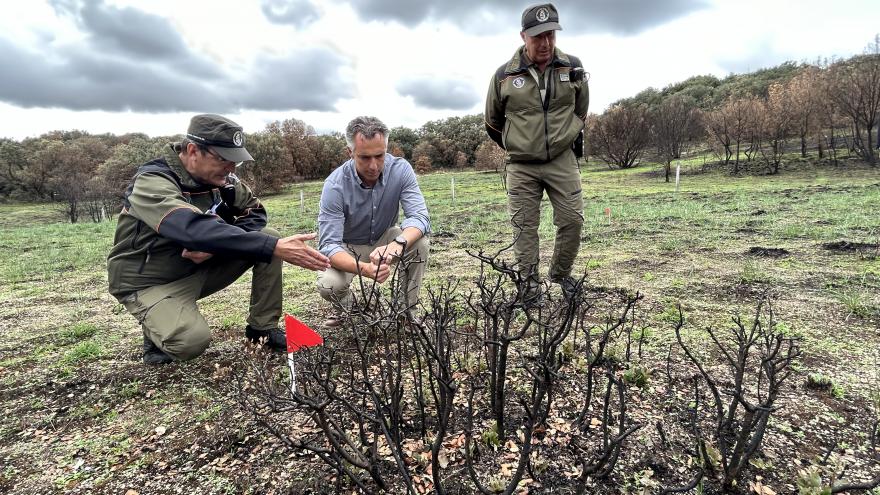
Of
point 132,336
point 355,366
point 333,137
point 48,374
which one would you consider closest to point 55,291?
point 132,336

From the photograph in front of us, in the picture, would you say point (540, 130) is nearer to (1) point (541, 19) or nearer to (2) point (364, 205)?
(1) point (541, 19)

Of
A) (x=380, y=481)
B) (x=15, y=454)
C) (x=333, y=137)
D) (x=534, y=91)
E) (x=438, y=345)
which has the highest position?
(x=333, y=137)

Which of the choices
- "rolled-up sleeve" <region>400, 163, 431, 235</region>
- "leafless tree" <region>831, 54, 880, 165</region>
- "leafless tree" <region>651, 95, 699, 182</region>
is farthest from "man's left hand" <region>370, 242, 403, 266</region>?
"leafless tree" <region>831, 54, 880, 165</region>

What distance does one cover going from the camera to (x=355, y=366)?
9.81 feet

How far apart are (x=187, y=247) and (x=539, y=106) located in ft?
9.46

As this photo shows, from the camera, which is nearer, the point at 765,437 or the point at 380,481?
the point at 380,481

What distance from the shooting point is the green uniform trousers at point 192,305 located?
119 inches

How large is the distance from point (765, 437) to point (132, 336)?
15.4 feet

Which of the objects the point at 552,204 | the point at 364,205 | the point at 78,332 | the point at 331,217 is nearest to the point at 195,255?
the point at 331,217

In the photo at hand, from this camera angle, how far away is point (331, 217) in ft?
11.3

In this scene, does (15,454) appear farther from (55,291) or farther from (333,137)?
(333,137)

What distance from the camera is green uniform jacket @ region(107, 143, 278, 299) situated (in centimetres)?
274

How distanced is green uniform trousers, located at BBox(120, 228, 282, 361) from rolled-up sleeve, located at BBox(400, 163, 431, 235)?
1.00 m

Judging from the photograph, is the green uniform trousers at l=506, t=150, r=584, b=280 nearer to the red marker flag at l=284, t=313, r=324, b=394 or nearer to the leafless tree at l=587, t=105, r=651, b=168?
the red marker flag at l=284, t=313, r=324, b=394
